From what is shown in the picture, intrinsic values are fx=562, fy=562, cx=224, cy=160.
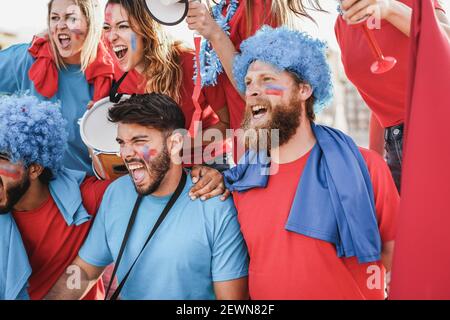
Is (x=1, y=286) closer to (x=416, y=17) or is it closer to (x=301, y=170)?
(x=301, y=170)

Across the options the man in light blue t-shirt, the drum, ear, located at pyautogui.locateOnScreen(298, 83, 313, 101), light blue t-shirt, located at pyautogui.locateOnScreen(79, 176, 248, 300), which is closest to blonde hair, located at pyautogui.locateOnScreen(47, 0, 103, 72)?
the drum

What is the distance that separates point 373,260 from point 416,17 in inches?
33.7

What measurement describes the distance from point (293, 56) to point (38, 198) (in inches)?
50.9

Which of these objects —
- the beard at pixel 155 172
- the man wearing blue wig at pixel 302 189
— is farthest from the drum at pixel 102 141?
the man wearing blue wig at pixel 302 189

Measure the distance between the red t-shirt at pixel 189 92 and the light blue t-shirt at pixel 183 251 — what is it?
51 cm

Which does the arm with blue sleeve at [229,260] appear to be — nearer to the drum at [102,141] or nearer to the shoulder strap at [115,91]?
the drum at [102,141]

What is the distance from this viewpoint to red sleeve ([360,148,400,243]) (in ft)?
6.82

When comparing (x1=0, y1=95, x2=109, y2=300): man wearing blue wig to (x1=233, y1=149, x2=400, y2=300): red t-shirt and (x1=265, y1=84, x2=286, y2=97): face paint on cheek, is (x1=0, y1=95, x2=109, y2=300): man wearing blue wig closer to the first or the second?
(x1=233, y1=149, x2=400, y2=300): red t-shirt

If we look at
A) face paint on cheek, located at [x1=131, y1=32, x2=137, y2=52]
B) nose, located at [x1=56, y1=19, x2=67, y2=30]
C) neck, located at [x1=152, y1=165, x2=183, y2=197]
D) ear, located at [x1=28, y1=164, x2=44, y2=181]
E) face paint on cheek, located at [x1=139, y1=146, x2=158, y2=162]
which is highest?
nose, located at [x1=56, y1=19, x2=67, y2=30]

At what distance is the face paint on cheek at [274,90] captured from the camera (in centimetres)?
228

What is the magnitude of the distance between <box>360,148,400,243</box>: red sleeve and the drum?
1.12 m

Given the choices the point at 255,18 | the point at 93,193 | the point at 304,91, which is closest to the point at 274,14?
the point at 255,18

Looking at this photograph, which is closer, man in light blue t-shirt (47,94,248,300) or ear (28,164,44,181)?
man in light blue t-shirt (47,94,248,300)

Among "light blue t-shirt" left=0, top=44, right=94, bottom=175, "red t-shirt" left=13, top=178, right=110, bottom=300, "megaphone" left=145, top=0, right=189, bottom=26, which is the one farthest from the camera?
"light blue t-shirt" left=0, top=44, right=94, bottom=175
